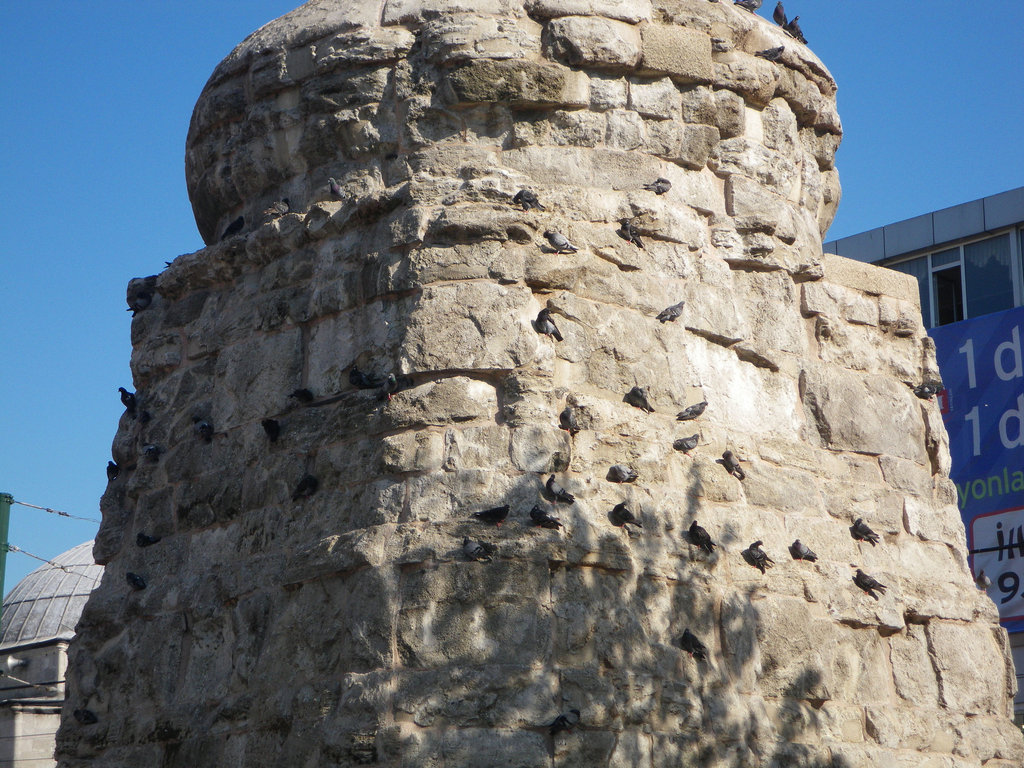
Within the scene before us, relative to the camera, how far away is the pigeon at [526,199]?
535 cm

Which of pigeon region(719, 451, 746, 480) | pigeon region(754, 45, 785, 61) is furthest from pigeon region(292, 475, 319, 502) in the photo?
pigeon region(754, 45, 785, 61)

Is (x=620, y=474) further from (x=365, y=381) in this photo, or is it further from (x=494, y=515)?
(x=365, y=381)

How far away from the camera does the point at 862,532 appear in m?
5.83

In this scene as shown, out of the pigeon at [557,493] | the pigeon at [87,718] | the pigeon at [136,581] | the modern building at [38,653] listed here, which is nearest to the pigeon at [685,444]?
the pigeon at [557,493]

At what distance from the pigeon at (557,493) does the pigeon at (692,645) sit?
650mm

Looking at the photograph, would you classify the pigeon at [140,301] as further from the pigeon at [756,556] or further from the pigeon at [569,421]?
the pigeon at [756,556]

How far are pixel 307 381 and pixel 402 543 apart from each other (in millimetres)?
1013

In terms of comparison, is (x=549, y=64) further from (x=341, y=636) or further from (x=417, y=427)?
(x=341, y=636)

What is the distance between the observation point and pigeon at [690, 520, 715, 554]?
514 cm

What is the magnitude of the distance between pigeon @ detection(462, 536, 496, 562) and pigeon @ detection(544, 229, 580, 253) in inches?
48.7

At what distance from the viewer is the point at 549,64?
5.61 meters

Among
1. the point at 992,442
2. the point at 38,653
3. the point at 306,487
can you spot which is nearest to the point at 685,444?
the point at 306,487

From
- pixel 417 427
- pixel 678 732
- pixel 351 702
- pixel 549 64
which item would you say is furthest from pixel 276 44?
pixel 678 732

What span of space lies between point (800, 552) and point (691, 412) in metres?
0.73
